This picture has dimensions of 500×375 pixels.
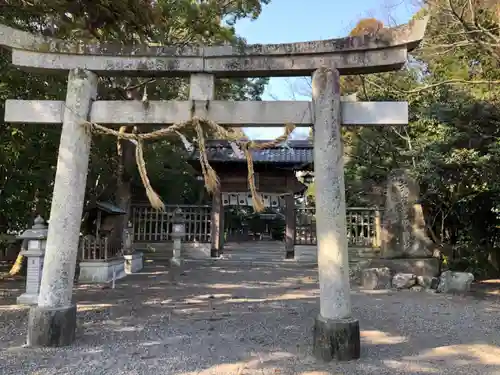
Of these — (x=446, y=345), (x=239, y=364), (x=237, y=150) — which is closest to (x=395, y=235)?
(x=446, y=345)

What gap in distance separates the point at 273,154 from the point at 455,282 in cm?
897

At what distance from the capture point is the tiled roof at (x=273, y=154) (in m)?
16.5

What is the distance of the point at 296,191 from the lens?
57.0 feet

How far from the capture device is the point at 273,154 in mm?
16953

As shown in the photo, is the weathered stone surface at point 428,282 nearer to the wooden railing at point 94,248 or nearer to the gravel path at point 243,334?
the gravel path at point 243,334

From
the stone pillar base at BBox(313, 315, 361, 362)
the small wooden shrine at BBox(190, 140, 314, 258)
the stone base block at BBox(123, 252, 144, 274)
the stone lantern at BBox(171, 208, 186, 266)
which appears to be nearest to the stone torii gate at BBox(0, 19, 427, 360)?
the stone pillar base at BBox(313, 315, 361, 362)

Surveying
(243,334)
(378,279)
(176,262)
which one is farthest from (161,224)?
(243,334)

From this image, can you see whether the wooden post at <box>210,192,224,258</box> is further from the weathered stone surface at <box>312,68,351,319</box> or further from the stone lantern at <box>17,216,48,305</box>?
the weathered stone surface at <box>312,68,351,319</box>

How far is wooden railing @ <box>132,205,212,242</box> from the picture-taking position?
1738cm

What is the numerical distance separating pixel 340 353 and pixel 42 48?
517cm

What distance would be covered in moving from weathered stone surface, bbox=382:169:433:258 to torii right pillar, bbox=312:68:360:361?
20.8 ft

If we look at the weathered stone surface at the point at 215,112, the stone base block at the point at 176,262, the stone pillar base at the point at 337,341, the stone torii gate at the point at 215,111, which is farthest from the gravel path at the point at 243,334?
the stone base block at the point at 176,262

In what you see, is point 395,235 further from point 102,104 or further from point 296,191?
point 102,104

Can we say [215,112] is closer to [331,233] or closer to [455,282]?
[331,233]
